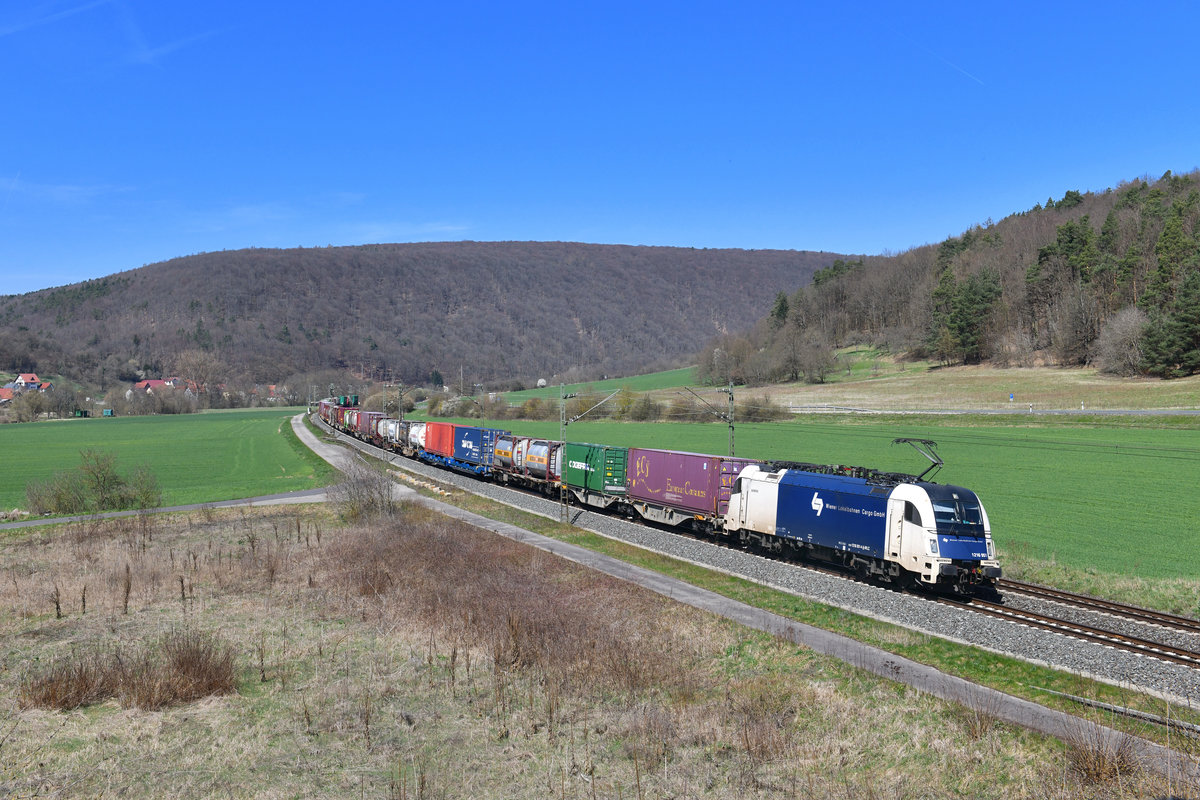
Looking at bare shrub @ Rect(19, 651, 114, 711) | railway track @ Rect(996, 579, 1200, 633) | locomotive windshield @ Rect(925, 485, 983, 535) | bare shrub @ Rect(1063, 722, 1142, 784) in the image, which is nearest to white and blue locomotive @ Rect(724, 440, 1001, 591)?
locomotive windshield @ Rect(925, 485, 983, 535)

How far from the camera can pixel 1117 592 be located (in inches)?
987

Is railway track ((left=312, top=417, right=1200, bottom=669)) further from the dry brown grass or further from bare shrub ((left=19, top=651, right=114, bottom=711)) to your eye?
bare shrub ((left=19, top=651, right=114, bottom=711))

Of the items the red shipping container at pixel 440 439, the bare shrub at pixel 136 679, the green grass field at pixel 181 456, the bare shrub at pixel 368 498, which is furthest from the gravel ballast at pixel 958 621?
the green grass field at pixel 181 456

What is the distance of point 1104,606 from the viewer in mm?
23469

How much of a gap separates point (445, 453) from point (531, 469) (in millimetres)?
17783

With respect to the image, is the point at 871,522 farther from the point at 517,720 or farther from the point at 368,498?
the point at 368,498

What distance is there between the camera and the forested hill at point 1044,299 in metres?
92.8

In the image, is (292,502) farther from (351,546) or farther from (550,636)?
(550,636)

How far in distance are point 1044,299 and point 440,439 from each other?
10657cm

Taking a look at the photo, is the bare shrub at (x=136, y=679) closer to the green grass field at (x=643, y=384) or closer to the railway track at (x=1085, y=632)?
the railway track at (x=1085, y=632)

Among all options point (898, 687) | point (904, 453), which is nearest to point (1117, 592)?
point (898, 687)

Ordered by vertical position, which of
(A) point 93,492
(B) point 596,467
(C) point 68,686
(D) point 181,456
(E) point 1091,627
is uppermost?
(B) point 596,467

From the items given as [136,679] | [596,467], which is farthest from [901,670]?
[596,467]

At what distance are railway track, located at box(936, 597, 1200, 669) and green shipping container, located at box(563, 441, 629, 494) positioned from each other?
19779 mm
